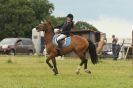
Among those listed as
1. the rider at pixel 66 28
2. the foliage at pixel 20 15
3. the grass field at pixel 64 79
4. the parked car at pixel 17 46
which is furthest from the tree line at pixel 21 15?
the rider at pixel 66 28

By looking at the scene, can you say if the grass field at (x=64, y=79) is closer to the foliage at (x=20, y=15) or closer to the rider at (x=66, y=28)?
the rider at (x=66, y=28)

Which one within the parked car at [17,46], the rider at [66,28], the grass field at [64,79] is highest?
the rider at [66,28]

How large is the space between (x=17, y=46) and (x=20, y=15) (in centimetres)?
6271

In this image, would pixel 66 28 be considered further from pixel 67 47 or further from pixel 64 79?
pixel 64 79

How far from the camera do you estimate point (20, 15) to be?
12181 cm

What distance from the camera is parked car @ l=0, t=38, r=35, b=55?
58594mm

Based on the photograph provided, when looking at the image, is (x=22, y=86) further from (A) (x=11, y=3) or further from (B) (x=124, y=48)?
(A) (x=11, y=3)

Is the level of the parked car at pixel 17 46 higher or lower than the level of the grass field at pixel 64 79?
lower

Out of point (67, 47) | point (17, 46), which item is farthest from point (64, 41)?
point (17, 46)

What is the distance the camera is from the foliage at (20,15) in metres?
116

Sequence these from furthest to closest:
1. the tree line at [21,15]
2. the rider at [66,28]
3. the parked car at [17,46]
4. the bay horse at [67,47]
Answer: the tree line at [21,15] → the parked car at [17,46] → the bay horse at [67,47] → the rider at [66,28]

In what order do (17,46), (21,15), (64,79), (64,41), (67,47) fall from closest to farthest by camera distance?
(64,79), (64,41), (67,47), (17,46), (21,15)

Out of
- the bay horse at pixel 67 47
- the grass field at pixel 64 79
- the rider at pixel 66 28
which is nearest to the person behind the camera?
the grass field at pixel 64 79

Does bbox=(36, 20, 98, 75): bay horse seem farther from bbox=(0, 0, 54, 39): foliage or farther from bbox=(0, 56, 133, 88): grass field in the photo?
bbox=(0, 0, 54, 39): foliage
